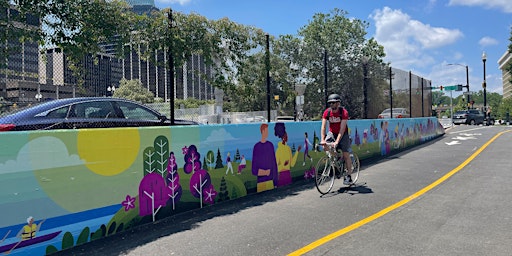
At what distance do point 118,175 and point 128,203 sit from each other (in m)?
0.42

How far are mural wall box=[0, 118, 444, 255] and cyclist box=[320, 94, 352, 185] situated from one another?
3.77 feet

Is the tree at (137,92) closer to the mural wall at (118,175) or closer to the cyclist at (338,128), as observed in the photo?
the mural wall at (118,175)

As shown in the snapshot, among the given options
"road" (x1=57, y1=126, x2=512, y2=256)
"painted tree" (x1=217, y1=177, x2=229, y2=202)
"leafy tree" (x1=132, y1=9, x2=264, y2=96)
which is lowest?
"road" (x1=57, y1=126, x2=512, y2=256)

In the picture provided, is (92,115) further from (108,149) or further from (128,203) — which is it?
(128,203)

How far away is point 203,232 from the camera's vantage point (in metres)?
4.82

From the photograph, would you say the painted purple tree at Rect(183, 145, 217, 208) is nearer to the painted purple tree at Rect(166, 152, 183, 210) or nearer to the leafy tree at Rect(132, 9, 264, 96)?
the painted purple tree at Rect(166, 152, 183, 210)

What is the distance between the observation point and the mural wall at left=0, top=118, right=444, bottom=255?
3.82 metres

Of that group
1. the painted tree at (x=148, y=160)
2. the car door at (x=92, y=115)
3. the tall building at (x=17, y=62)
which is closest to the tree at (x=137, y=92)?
the tall building at (x=17, y=62)

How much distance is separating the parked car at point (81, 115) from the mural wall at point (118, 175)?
7.12 feet

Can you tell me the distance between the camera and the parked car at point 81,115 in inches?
233

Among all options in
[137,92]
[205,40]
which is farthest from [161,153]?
[137,92]

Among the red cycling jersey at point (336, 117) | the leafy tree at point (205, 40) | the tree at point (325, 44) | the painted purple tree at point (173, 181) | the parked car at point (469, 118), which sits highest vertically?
the tree at point (325, 44)

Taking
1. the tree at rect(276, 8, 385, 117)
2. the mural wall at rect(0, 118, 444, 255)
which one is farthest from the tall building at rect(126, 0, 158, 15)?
the tree at rect(276, 8, 385, 117)

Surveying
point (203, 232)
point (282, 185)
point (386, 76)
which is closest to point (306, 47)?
point (386, 76)
